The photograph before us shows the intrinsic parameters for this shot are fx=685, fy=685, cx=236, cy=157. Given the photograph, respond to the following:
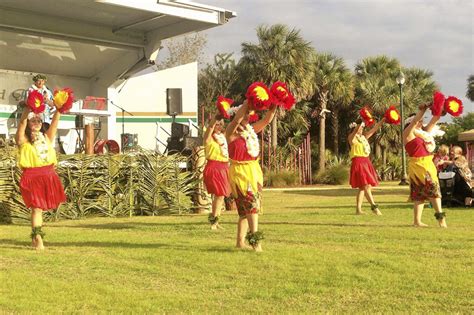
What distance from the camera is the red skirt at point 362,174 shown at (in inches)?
505

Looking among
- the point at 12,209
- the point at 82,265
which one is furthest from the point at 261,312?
the point at 12,209

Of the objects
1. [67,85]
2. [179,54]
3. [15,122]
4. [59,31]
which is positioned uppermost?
[179,54]

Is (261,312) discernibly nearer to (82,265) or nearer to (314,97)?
(82,265)

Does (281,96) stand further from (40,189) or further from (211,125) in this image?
(40,189)

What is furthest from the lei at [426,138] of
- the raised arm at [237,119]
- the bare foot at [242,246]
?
the raised arm at [237,119]

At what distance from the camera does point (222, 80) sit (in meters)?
37.4

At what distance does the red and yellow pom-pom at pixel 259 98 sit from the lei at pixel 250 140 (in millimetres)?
509

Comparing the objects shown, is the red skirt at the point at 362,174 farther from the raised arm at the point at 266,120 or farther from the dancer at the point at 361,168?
the raised arm at the point at 266,120

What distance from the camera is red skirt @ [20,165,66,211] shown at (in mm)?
8250

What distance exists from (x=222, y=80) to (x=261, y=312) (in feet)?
108

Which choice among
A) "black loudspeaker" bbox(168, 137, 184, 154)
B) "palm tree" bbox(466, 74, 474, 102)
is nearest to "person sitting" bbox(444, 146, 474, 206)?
"black loudspeaker" bbox(168, 137, 184, 154)

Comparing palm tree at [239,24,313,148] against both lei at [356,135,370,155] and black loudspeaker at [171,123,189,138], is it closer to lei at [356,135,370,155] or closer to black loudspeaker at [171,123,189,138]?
black loudspeaker at [171,123,189,138]

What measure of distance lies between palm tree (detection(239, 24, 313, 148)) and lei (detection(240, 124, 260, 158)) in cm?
2516

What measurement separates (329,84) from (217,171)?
25.7m
